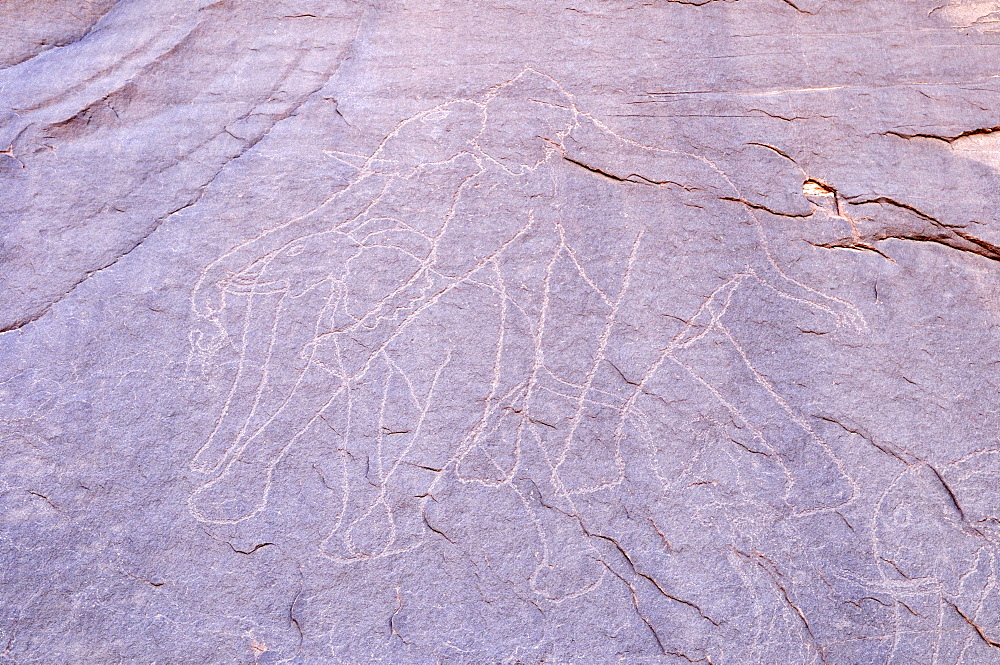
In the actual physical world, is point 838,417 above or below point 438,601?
above

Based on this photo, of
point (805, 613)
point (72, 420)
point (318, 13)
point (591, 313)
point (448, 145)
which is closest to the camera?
point (805, 613)

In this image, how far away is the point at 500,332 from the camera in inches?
93.7

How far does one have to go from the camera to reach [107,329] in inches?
92.2

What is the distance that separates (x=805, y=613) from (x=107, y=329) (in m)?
2.26

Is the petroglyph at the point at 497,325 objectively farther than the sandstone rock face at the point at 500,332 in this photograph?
Yes

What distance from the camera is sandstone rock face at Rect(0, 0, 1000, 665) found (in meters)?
2.09

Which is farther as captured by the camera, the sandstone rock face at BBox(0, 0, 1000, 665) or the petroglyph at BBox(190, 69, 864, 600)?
the petroglyph at BBox(190, 69, 864, 600)

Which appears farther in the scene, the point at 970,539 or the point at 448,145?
the point at 448,145

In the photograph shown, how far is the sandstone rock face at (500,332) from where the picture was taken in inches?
82.2

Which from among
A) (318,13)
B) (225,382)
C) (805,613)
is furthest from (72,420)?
(805,613)

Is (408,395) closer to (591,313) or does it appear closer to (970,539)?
(591,313)

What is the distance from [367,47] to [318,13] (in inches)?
9.9

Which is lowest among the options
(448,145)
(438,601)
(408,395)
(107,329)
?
(438,601)

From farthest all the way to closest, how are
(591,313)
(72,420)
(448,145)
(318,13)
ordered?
(318,13)
(448,145)
(591,313)
(72,420)
